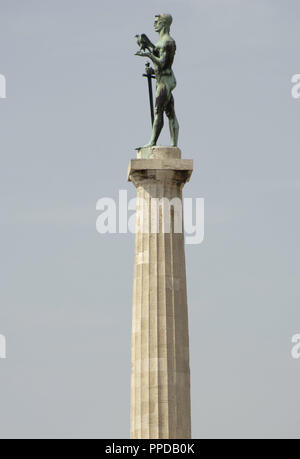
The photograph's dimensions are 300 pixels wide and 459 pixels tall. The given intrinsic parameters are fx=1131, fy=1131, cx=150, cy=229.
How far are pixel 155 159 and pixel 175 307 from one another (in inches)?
276

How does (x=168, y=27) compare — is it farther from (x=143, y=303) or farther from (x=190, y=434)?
(x=190, y=434)

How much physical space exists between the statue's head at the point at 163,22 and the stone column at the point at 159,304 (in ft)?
20.1

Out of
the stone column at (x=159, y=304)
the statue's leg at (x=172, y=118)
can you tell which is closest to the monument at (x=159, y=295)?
the stone column at (x=159, y=304)

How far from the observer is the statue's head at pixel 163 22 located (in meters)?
55.2

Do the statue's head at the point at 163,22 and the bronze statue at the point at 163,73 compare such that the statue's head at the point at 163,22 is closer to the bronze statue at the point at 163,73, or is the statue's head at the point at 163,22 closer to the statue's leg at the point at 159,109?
the bronze statue at the point at 163,73

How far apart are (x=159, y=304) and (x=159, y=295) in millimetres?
425

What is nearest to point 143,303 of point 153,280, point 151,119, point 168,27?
point 153,280

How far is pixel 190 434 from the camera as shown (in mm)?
50844

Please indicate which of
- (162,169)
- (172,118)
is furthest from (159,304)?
(172,118)

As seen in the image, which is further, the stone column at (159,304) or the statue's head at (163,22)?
the statue's head at (163,22)

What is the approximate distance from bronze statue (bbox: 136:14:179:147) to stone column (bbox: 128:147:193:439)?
177 centimetres

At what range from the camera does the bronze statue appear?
54.8 meters

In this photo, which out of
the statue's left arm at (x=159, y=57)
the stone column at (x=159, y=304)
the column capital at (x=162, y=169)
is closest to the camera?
the stone column at (x=159, y=304)
